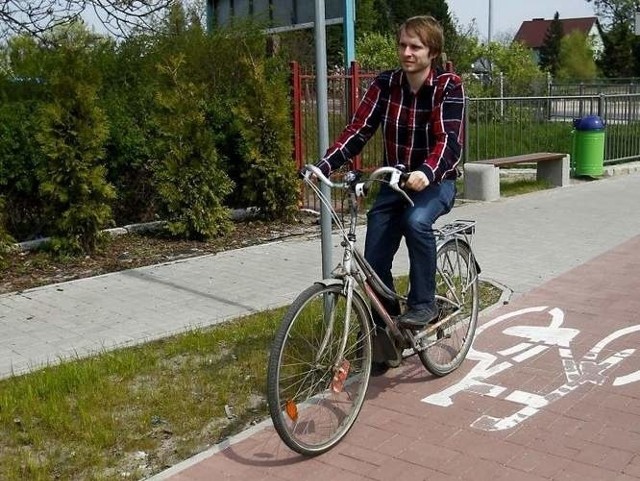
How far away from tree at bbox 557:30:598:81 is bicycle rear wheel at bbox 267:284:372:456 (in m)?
59.2

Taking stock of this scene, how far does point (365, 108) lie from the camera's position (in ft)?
14.6

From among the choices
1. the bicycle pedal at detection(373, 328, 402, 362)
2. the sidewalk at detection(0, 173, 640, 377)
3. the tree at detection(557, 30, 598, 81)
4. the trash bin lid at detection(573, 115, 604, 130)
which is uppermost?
the tree at detection(557, 30, 598, 81)

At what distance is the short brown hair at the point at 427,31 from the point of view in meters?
4.26

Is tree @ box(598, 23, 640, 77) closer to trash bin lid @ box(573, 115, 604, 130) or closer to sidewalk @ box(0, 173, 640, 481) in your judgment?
trash bin lid @ box(573, 115, 604, 130)

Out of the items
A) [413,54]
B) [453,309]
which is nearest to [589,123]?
[453,309]

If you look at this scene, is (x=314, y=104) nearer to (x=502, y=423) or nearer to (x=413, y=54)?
(x=413, y=54)

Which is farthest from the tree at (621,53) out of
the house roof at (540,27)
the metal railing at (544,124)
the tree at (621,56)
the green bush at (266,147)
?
the green bush at (266,147)

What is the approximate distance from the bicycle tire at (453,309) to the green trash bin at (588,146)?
29.8ft

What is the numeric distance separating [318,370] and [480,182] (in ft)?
26.2

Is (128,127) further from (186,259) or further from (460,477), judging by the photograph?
(460,477)

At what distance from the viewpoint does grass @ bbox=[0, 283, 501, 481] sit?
386cm

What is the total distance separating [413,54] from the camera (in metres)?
4.22

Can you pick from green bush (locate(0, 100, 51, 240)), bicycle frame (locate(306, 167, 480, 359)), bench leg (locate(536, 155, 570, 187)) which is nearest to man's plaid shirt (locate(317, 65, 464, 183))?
bicycle frame (locate(306, 167, 480, 359))

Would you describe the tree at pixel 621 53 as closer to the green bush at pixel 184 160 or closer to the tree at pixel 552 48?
the tree at pixel 552 48
